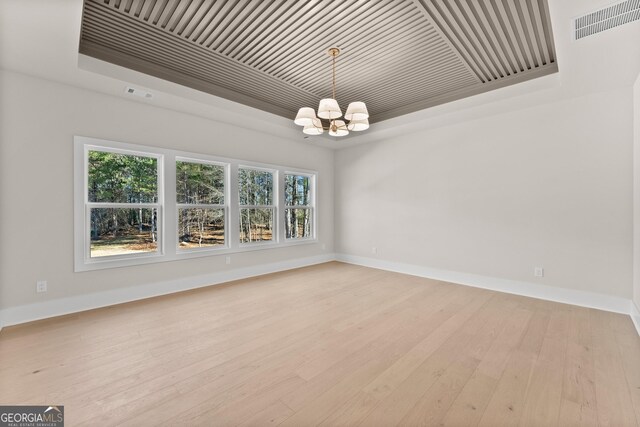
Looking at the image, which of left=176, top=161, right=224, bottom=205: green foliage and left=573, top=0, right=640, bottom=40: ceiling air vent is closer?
left=573, top=0, right=640, bottom=40: ceiling air vent

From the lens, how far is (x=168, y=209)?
163 inches

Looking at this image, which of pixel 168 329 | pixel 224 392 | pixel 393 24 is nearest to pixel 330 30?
pixel 393 24

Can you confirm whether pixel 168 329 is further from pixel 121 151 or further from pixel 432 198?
pixel 432 198

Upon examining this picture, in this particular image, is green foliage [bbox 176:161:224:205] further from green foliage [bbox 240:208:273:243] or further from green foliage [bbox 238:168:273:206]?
green foliage [bbox 240:208:273:243]

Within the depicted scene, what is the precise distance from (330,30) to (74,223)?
379 centimetres

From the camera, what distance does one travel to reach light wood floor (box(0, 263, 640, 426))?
66.7 inches

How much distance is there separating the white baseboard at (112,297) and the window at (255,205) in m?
0.65

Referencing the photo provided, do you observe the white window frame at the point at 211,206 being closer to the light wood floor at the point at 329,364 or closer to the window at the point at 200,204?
the window at the point at 200,204

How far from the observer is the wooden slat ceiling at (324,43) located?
256 cm

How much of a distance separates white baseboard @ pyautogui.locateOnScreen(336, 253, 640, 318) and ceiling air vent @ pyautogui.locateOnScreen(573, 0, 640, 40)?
3111 mm

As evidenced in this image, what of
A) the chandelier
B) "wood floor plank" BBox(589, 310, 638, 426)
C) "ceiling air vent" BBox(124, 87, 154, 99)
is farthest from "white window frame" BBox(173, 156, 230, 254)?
"wood floor plank" BBox(589, 310, 638, 426)

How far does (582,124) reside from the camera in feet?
11.9

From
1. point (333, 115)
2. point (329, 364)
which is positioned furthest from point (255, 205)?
point (329, 364)

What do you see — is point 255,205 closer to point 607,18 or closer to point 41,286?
point 41,286
